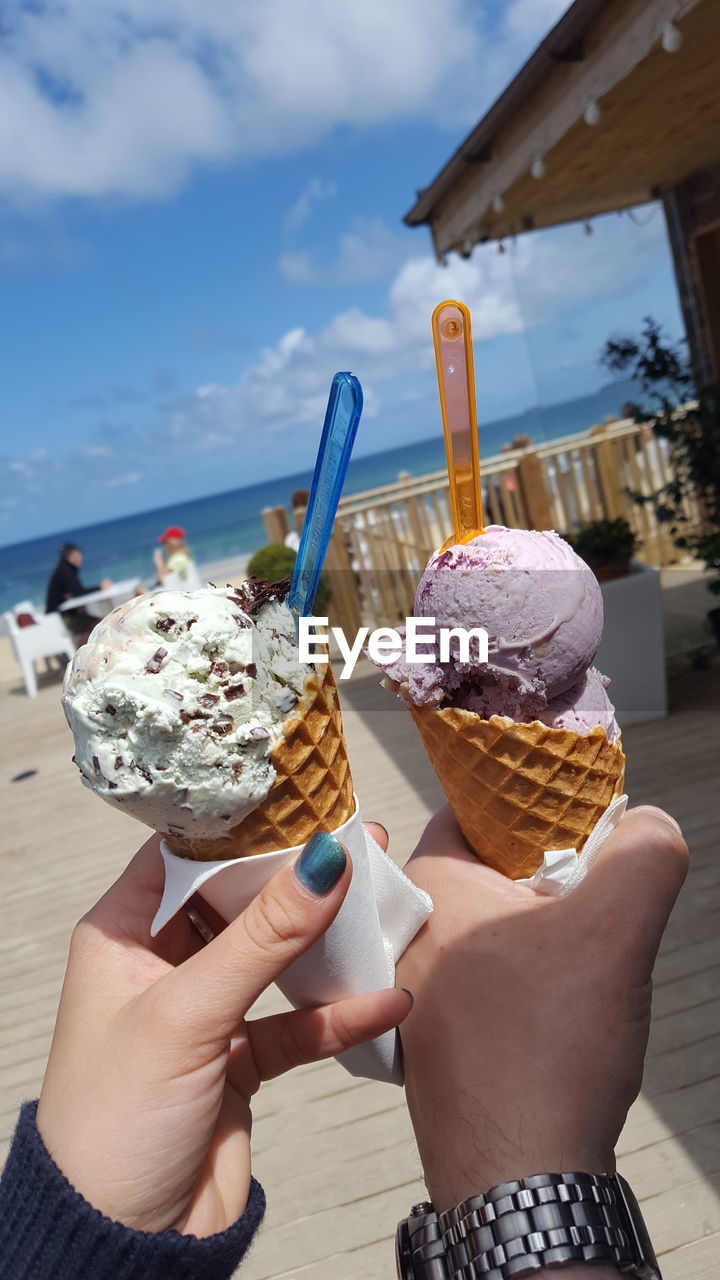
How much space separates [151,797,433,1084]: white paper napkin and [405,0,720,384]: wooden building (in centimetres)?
301

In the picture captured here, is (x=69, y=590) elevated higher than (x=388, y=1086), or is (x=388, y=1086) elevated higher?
(x=69, y=590)

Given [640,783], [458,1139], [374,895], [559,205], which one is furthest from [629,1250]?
[559,205]

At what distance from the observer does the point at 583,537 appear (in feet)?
16.7

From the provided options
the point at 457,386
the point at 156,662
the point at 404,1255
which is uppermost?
the point at 457,386

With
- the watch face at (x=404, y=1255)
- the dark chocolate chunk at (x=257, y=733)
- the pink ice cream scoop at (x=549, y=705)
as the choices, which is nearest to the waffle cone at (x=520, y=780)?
the pink ice cream scoop at (x=549, y=705)

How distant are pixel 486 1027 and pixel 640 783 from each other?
3.01m

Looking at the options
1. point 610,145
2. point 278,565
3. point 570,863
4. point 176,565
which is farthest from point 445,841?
point 176,565

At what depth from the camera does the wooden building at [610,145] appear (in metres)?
3.17

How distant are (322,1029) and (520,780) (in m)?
0.51

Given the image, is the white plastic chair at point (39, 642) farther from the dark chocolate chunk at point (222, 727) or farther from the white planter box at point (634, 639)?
the dark chocolate chunk at point (222, 727)

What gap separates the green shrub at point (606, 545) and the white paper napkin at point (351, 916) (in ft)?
12.8

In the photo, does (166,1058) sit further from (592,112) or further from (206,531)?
(206,531)

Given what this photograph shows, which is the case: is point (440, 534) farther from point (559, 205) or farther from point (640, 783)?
point (640, 783)

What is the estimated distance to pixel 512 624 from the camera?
1.33m
